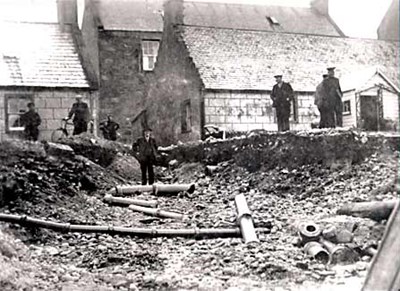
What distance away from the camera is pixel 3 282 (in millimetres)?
3156

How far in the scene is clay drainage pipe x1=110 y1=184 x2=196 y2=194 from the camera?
4566mm

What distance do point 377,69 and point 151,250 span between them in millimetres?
2334

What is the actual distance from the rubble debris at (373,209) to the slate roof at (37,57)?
3.11 m

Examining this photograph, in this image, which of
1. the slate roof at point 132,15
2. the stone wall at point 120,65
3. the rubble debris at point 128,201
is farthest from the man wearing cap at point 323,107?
the stone wall at point 120,65

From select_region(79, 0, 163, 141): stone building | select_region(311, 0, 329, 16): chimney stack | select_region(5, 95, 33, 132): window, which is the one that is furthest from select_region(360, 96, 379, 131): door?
select_region(79, 0, 163, 141): stone building

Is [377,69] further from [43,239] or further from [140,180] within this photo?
[43,239]

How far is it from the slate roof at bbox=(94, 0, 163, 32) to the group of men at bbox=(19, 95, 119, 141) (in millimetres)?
1358

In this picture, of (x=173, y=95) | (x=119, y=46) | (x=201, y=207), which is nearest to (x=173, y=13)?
(x=173, y=95)

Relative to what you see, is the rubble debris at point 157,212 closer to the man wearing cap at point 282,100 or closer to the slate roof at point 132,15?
the man wearing cap at point 282,100

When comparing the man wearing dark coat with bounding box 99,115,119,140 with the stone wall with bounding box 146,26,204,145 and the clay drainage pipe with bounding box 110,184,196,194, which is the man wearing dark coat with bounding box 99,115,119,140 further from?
the clay drainage pipe with bounding box 110,184,196,194

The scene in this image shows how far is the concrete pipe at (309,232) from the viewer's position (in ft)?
11.7

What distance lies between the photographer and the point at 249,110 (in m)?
4.99

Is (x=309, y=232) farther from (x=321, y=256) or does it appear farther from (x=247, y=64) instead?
(x=247, y=64)

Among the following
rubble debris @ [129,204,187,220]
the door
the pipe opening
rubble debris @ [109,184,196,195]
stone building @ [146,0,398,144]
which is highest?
stone building @ [146,0,398,144]
